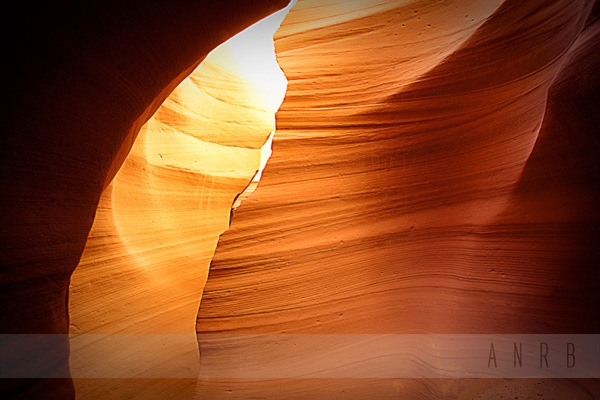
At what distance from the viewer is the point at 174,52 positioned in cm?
155

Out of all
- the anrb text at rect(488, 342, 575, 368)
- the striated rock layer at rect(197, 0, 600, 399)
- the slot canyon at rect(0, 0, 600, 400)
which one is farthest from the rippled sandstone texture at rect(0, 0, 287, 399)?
the anrb text at rect(488, 342, 575, 368)

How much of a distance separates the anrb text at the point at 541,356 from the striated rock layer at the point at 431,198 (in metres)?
0.10

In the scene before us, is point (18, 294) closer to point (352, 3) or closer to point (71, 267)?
point (71, 267)

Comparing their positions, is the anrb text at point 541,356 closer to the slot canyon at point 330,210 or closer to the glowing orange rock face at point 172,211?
the slot canyon at point 330,210

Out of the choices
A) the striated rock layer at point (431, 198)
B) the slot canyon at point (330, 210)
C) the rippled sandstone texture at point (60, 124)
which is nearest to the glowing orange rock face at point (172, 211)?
the slot canyon at point (330, 210)

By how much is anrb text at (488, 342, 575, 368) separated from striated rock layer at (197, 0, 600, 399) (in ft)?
0.33

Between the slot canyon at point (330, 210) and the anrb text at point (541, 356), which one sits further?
the anrb text at point (541, 356)

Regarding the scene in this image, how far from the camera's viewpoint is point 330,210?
8.73 feet

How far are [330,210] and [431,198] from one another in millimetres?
740

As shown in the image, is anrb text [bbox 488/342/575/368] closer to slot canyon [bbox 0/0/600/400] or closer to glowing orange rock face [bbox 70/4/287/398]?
slot canyon [bbox 0/0/600/400]

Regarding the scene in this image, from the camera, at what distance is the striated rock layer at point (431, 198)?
194 cm

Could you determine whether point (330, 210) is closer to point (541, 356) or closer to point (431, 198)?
point (431, 198)

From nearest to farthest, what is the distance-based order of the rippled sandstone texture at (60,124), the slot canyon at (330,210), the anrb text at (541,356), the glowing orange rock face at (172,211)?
the rippled sandstone texture at (60,124), the slot canyon at (330,210), the anrb text at (541,356), the glowing orange rock face at (172,211)

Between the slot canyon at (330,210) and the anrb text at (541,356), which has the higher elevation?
the slot canyon at (330,210)
